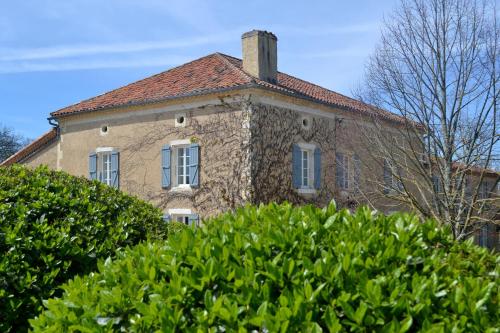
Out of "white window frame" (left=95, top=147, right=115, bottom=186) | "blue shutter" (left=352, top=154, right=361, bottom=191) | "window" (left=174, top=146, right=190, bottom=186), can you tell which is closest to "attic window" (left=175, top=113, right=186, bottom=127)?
"window" (left=174, top=146, right=190, bottom=186)

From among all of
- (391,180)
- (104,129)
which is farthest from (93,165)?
(391,180)

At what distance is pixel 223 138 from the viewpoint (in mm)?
15469

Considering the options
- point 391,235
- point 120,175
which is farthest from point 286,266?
point 120,175

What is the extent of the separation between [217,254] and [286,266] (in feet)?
1.34

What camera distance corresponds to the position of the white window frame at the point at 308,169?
1650cm

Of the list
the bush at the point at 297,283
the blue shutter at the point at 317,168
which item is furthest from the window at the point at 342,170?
the bush at the point at 297,283

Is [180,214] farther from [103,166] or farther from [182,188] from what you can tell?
[103,166]

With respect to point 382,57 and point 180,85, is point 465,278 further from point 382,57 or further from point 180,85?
point 180,85

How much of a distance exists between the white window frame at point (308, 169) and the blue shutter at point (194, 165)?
10.4 feet

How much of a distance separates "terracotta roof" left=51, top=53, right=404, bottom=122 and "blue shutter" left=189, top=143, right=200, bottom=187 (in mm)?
1659

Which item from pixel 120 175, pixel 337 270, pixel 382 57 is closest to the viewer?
pixel 337 270

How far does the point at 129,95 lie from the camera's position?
18.4 meters

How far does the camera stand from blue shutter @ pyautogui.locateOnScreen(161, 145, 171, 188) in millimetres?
16578

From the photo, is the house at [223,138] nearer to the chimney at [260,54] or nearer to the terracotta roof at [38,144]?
the chimney at [260,54]
